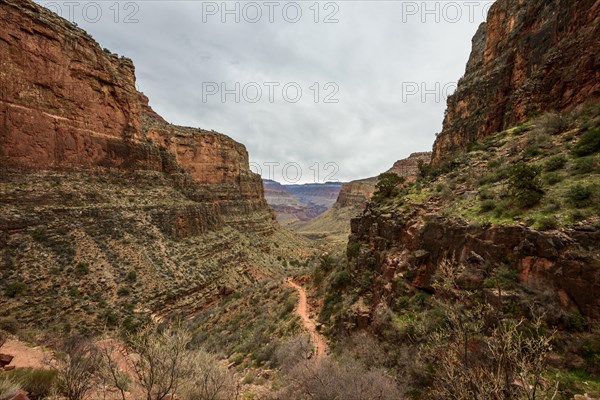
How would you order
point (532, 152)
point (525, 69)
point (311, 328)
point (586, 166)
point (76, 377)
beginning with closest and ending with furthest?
1. point (76, 377)
2. point (586, 166)
3. point (532, 152)
4. point (311, 328)
5. point (525, 69)

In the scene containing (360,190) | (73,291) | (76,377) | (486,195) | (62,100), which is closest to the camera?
(76,377)

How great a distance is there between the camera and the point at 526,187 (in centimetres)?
1062

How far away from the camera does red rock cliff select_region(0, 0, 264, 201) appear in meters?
24.9

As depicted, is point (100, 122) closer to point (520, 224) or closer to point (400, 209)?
point (400, 209)

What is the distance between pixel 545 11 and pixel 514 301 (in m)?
24.2

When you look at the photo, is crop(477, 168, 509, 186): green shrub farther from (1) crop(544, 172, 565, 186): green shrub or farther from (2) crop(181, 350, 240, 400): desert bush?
(2) crop(181, 350, 240, 400): desert bush

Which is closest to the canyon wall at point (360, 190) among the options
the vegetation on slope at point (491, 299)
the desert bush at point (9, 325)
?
the vegetation on slope at point (491, 299)

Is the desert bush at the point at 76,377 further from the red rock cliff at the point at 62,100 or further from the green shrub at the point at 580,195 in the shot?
the red rock cliff at the point at 62,100

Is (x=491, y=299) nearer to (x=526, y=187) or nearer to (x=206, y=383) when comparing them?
(x=526, y=187)

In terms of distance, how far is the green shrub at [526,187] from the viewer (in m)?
10.3

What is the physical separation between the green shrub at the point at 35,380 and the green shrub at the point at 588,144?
22136 mm

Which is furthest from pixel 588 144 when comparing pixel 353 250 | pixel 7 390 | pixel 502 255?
pixel 7 390

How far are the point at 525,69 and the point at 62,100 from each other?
43.4m

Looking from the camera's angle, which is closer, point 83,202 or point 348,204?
point 83,202
